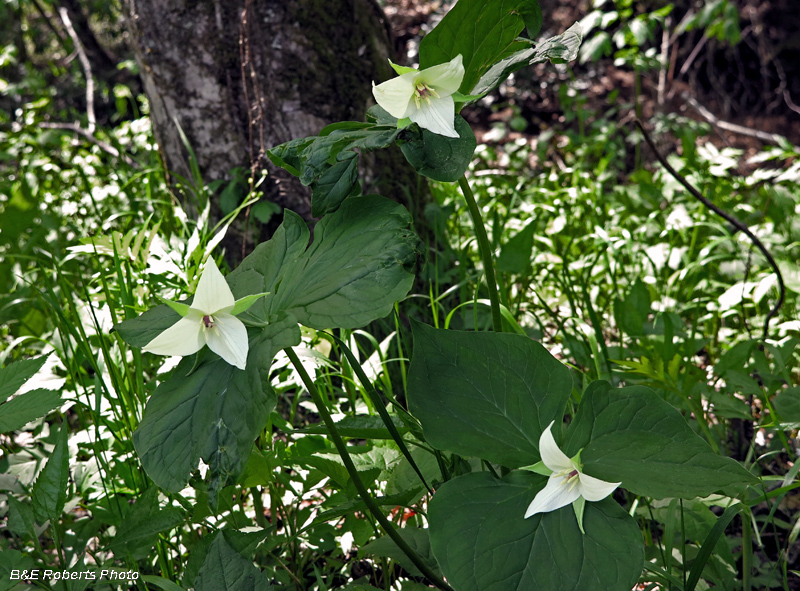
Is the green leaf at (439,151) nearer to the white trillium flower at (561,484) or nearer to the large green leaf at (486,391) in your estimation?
the large green leaf at (486,391)

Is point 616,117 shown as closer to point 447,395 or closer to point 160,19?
point 160,19

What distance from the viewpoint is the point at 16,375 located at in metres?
1.06

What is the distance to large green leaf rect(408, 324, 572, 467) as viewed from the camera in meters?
0.88

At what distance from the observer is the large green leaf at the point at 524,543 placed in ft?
2.50

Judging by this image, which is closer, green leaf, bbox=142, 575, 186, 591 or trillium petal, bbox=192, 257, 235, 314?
trillium petal, bbox=192, 257, 235, 314

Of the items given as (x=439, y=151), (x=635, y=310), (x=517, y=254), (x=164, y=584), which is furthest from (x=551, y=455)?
(x=517, y=254)

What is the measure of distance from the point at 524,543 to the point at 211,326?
1.67ft

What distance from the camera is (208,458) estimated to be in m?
0.77

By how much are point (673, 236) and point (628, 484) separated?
1807mm

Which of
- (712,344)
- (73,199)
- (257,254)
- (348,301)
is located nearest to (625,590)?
(348,301)

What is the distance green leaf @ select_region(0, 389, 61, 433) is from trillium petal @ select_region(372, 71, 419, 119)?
794mm

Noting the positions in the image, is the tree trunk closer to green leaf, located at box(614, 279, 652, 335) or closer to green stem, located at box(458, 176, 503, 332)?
→ green leaf, located at box(614, 279, 652, 335)

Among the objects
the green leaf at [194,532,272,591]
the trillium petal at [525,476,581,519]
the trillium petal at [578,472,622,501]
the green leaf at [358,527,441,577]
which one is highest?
the trillium petal at [578,472,622,501]

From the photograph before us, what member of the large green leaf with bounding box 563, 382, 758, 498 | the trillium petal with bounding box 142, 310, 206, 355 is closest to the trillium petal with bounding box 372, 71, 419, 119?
the trillium petal with bounding box 142, 310, 206, 355
